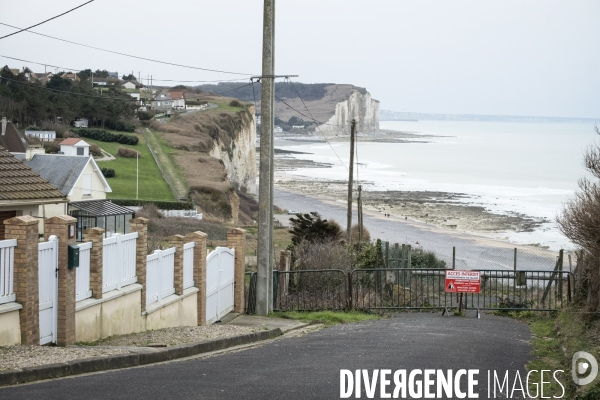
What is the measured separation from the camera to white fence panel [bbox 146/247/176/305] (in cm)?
1531

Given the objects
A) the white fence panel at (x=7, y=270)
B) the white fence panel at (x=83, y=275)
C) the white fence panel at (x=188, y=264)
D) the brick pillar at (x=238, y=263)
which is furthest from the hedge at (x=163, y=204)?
the white fence panel at (x=7, y=270)

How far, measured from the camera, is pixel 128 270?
47.6 ft

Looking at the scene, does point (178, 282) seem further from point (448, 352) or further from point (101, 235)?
point (448, 352)

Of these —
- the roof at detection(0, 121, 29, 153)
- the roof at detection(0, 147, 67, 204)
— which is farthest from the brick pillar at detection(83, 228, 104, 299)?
the roof at detection(0, 121, 29, 153)

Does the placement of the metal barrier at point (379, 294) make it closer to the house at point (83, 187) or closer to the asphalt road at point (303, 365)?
the asphalt road at point (303, 365)

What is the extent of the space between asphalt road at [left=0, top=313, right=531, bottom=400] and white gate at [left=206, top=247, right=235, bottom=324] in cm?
323

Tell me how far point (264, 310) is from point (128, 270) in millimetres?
5464

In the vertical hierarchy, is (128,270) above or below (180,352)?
above

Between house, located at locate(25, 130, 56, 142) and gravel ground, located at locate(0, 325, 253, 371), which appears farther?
house, located at locate(25, 130, 56, 142)

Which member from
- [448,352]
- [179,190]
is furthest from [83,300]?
[179,190]

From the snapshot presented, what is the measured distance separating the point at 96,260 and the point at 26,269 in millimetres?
2084

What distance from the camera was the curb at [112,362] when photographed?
9.09 metres

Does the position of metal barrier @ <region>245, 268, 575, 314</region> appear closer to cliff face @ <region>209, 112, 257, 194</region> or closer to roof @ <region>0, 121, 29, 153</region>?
roof @ <region>0, 121, 29, 153</region>

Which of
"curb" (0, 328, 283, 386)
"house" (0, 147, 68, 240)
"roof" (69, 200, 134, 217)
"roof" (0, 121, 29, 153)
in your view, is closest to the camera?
"curb" (0, 328, 283, 386)
